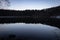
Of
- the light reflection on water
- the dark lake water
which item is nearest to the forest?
the light reflection on water

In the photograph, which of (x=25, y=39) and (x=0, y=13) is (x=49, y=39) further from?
(x=0, y=13)

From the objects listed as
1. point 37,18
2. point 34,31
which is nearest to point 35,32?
point 34,31

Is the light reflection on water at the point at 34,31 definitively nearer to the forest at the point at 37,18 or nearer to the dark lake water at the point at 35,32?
the dark lake water at the point at 35,32

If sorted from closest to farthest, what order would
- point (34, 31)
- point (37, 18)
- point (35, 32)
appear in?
point (35, 32) < point (34, 31) < point (37, 18)

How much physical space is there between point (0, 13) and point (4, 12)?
2.93m

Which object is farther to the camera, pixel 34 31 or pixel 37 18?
pixel 37 18

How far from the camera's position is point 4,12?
56.3 meters

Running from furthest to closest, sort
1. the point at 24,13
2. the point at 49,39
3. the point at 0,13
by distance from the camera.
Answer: the point at 24,13 < the point at 0,13 < the point at 49,39

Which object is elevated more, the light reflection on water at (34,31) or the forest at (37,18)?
the light reflection on water at (34,31)

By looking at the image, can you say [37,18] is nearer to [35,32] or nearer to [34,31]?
[34,31]

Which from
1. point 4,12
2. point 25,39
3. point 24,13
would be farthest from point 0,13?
point 25,39

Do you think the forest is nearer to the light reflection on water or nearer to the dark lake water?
the light reflection on water

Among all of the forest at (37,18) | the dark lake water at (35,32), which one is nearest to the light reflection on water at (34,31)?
the dark lake water at (35,32)

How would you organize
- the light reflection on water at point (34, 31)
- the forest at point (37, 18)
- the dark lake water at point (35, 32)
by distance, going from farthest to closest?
the forest at point (37, 18)
the light reflection on water at point (34, 31)
the dark lake water at point (35, 32)
